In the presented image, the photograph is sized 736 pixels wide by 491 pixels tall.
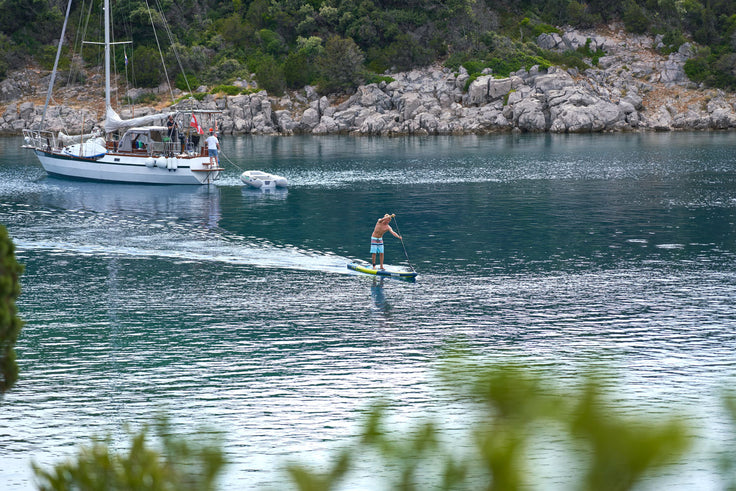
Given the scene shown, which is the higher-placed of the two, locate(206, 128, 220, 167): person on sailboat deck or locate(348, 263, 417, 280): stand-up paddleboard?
locate(206, 128, 220, 167): person on sailboat deck

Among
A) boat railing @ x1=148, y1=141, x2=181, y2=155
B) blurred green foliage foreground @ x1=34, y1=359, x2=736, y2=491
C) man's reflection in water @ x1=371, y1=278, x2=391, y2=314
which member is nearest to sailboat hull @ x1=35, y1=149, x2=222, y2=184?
boat railing @ x1=148, y1=141, x2=181, y2=155

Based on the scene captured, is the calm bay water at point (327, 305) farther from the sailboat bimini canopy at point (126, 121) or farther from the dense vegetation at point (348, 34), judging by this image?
the dense vegetation at point (348, 34)

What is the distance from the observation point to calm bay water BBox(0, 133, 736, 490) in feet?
49.5

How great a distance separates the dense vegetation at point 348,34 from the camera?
10712cm

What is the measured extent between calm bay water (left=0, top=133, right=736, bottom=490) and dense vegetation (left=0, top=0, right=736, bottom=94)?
59498 mm

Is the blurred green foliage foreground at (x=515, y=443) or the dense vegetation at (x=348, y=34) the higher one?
the dense vegetation at (x=348, y=34)

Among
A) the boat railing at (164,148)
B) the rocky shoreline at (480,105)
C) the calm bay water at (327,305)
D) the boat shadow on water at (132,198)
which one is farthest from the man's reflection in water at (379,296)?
the rocky shoreline at (480,105)

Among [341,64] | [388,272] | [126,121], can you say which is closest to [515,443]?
[388,272]

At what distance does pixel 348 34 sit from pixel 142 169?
212 feet

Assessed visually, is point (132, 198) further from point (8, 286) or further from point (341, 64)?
point (341, 64)

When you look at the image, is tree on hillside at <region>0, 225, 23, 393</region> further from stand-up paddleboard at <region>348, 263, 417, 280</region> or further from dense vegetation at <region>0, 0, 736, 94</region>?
dense vegetation at <region>0, 0, 736, 94</region>

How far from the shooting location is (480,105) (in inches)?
4026

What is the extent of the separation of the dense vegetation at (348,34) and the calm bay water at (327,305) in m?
59.5

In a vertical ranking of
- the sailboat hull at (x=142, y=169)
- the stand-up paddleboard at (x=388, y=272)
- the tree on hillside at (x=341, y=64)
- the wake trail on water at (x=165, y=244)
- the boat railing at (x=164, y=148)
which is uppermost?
the tree on hillside at (x=341, y=64)
